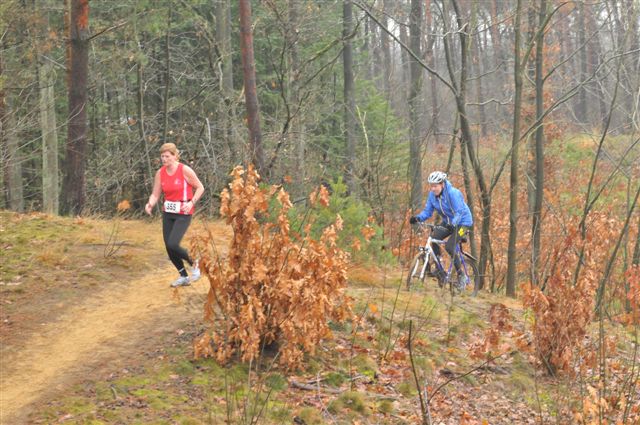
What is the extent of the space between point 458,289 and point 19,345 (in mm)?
6183

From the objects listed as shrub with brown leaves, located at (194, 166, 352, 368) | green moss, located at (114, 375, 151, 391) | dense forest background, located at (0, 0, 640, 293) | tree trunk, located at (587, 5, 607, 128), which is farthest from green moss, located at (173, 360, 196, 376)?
tree trunk, located at (587, 5, 607, 128)

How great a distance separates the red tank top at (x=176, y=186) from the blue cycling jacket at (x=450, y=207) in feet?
10.7

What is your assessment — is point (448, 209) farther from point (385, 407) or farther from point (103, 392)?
point (103, 392)

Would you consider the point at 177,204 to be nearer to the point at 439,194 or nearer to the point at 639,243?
the point at 439,194

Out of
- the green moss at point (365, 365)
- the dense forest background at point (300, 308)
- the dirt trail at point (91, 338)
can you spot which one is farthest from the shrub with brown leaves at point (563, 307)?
the dirt trail at point (91, 338)

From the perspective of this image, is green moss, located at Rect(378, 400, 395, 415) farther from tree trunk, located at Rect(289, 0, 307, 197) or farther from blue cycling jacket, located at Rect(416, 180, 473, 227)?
tree trunk, located at Rect(289, 0, 307, 197)

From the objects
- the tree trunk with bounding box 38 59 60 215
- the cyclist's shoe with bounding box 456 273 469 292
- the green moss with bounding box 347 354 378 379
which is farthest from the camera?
the tree trunk with bounding box 38 59 60 215

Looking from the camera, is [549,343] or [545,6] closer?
[549,343]

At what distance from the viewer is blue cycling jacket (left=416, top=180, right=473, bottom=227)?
1032 cm

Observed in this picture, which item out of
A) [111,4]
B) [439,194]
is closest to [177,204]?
[439,194]

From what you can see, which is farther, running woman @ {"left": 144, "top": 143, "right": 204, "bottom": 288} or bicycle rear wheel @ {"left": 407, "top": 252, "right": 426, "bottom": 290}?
bicycle rear wheel @ {"left": 407, "top": 252, "right": 426, "bottom": 290}

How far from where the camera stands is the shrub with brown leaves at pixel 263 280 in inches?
268

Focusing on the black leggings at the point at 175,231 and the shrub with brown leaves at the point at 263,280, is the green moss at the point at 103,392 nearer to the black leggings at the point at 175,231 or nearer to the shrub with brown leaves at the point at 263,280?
the shrub with brown leaves at the point at 263,280

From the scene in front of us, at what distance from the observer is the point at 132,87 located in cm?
2353
